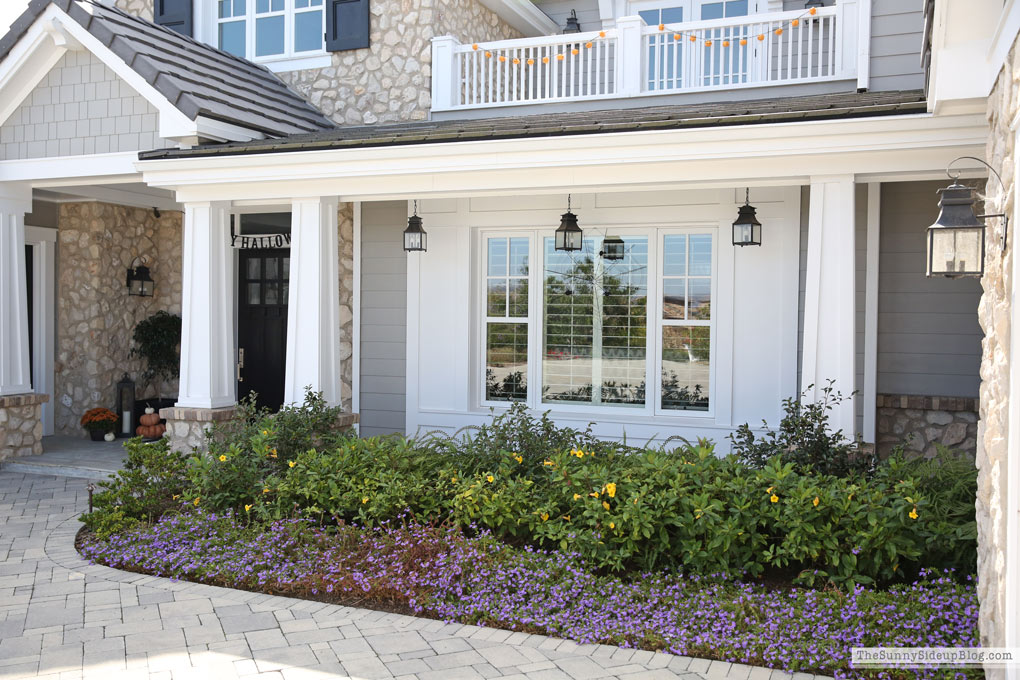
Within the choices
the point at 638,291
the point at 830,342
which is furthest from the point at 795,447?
the point at 638,291

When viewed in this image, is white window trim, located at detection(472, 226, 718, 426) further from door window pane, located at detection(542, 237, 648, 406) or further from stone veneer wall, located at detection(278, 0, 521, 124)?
stone veneer wall, located at detection(278, 0, 521, 124)

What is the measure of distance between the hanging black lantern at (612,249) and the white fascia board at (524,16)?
412 cm

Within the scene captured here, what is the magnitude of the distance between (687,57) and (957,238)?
5.71m

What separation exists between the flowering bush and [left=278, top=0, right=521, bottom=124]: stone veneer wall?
15.7 ft

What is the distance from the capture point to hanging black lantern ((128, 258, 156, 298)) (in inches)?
456

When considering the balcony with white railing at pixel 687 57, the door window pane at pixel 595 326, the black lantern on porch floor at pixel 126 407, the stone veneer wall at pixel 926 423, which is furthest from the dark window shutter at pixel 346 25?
the stone veneer wall at pixel 926 423

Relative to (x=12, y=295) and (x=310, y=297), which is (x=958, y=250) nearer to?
(x=310, y=297)

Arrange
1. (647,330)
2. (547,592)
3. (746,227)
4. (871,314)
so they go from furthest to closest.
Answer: (647,330) < (746,227) < (871,314) < (547,592)

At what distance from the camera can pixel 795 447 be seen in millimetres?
6309

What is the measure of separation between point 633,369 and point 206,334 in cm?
437

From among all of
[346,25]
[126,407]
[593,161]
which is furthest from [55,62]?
[593,161]

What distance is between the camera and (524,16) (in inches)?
462

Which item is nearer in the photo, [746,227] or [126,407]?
[746,227]

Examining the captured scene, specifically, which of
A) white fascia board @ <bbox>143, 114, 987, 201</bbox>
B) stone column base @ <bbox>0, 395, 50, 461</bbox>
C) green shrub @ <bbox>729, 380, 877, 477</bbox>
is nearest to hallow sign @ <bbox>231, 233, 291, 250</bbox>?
white fascia board @ <bbox>143, 114, 987, 201</bbox>
